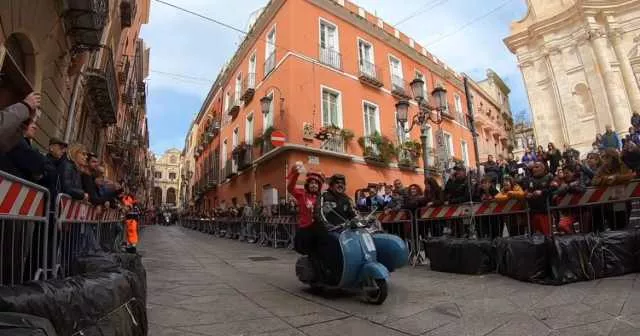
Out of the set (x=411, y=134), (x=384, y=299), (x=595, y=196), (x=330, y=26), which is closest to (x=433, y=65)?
(x=411, y=134)

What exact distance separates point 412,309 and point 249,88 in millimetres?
17762

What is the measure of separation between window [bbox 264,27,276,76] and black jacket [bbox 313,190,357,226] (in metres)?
14.0

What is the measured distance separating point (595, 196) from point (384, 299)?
409 centimetres

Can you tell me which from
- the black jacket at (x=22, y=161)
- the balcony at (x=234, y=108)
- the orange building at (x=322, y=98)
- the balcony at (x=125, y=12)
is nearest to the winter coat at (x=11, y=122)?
the black jacket at (x=22, y=161)

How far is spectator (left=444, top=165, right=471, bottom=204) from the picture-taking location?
292 inches

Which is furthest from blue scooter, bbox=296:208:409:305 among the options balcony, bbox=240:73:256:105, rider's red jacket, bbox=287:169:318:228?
balcony, bbox=240:73:256:105

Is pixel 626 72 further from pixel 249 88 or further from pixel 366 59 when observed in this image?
pixel 249 88

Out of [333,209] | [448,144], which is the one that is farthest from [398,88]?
[333,209]

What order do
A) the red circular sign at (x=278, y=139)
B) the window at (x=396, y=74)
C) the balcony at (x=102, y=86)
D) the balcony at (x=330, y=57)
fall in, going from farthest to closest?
the window at (x=396, y=74) → the balcony at (x=330, y=57) → the red circular sign at (x=278, y=139) → the balcony at (x=102, y=86)

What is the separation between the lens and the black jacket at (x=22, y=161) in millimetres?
3342

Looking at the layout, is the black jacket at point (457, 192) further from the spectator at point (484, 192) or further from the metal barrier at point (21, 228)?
the metal barrier at point (21, 228)

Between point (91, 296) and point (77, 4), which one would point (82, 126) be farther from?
point (91, 296)

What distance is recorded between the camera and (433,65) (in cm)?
2489

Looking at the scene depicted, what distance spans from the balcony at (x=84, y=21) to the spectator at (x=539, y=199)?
911 cm
